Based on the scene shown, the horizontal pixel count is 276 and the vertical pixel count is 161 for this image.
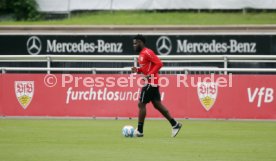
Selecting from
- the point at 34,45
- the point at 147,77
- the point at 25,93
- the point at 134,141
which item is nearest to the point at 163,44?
the point at 34,45

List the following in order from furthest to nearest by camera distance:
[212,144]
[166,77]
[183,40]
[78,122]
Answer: [183,40], [166,77], [78,122], [212,144]

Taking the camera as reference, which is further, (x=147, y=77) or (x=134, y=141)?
(x=147, y=77)

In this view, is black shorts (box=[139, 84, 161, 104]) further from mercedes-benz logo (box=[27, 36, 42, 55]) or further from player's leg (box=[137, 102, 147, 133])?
mercedes-benz logo (box=[27, 36, 42, 55])

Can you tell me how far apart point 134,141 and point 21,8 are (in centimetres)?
2120

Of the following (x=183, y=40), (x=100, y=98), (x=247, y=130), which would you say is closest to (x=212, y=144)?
(x=247, y=130)

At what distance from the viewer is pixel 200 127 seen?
20672 millimetres

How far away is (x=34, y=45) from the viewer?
32.3m

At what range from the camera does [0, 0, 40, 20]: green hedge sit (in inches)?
1422

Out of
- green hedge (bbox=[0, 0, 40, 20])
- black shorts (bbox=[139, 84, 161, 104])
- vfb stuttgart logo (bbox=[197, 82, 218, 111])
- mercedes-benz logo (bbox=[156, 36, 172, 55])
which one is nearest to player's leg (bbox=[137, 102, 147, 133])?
black shorts (bbox=[139, 84, 161, 104])

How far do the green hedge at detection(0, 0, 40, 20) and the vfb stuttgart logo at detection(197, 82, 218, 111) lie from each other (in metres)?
14.1

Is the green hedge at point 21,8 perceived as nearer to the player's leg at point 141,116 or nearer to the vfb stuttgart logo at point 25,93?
the vfb stuttgart logo at point 25,93

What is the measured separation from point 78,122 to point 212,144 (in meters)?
7.40

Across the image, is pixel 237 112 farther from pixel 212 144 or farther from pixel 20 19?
pixel 20 19

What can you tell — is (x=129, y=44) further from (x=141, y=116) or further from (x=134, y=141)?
(x=134, y=141)
